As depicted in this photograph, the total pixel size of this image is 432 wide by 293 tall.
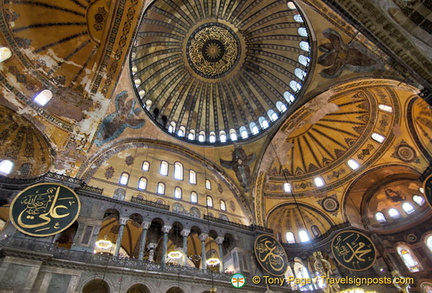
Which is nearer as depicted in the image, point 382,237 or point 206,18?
point 382,237

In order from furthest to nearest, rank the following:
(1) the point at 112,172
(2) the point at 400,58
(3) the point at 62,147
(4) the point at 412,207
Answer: (4) the point at 412,207, (1) the point at 112,172, (3) the point at 62,147, (2) the point at 400,58

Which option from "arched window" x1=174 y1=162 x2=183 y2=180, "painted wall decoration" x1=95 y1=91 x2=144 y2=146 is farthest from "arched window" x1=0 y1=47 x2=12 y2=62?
"arched window" x1=174 y1=162 x2=183 y2=180

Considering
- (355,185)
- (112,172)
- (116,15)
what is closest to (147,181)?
(112,172)

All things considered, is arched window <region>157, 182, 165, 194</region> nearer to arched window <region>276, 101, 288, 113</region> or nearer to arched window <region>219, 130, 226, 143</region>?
arched window <region>219, 130, 226, 143</region>

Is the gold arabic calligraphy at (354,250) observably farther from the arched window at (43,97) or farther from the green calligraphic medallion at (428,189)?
the arched window at (43,97)

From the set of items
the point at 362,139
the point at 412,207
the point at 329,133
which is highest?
the point at 329,133

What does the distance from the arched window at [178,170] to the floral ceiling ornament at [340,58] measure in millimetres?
9998

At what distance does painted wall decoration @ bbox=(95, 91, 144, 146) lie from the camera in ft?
39.4

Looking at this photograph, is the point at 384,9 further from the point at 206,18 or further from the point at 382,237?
the point at 382,237

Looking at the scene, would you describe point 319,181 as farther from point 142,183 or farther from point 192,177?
point 142,183

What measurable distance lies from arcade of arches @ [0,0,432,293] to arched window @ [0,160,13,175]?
0.06 m

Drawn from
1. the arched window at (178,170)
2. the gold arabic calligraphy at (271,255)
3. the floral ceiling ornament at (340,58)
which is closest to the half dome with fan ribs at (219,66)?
the floral ceiling ornament at (340,58)

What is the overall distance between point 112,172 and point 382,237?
16550mm

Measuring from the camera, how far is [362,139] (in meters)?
14.6
